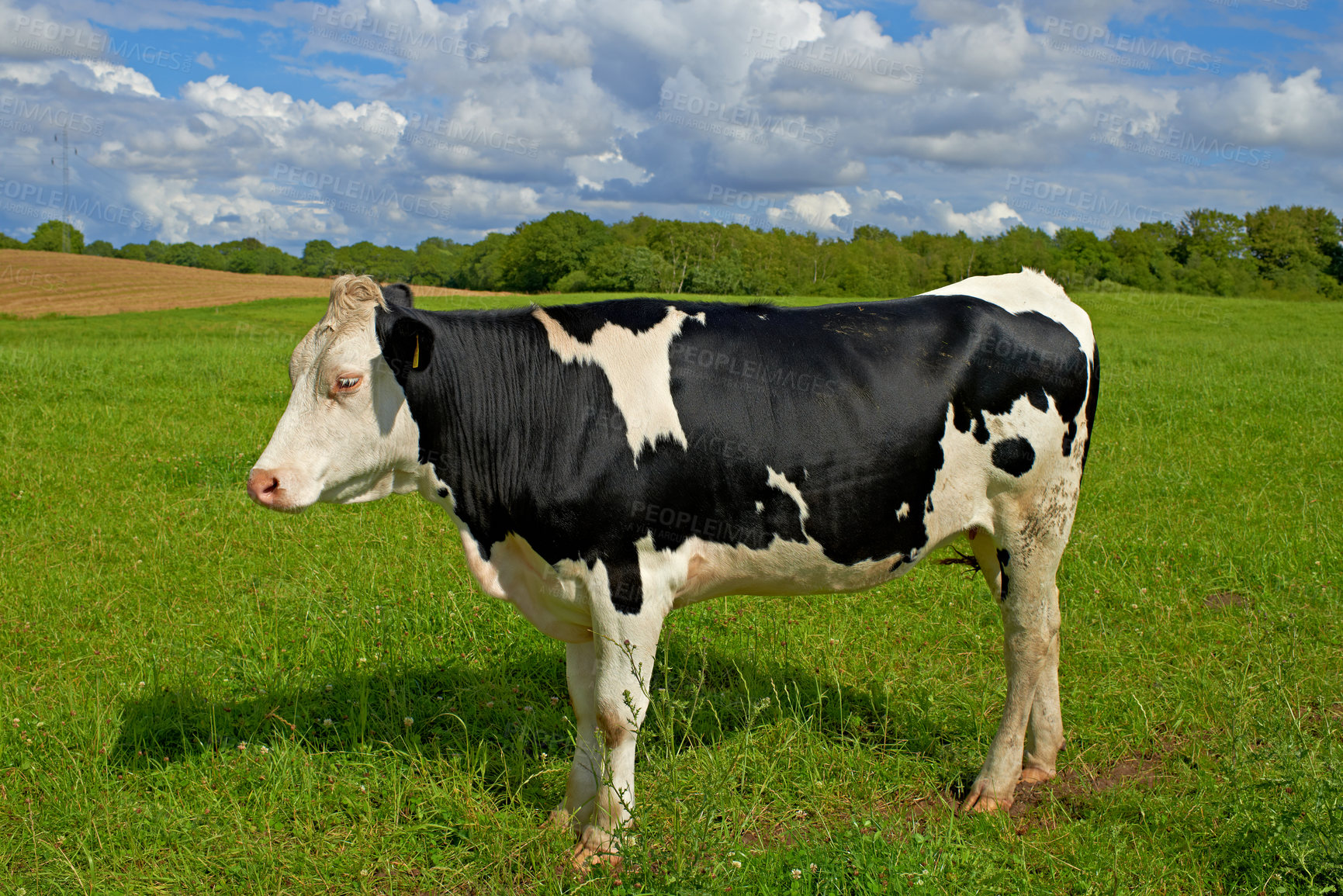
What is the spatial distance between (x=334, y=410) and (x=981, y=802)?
3.34m

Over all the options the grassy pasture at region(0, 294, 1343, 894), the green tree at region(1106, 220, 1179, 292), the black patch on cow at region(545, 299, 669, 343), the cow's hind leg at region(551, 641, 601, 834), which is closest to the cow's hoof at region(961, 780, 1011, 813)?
the grassy pasture at region(0, 294, 1343, 894)

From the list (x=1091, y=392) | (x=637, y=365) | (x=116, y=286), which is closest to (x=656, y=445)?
(x=637, y=365)

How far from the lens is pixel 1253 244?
78188 millimetres

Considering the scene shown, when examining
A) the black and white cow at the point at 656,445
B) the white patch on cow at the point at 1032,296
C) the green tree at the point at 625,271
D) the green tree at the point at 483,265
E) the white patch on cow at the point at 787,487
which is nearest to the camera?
the black and white cow at the point at 656,445

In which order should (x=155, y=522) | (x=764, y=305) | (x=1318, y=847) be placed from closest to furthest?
(x=1318, y=847), (x=764, y=305), (x=155, y=522)

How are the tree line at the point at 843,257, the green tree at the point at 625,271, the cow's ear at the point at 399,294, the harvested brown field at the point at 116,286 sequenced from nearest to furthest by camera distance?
the cow's ear at the point at 399,294 < the harvested brown field at the point at 116,286 < the green tree at the point at 625,271 < the tree line at the point at 843,257

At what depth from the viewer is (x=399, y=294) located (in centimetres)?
376

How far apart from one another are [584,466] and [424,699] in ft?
6.80

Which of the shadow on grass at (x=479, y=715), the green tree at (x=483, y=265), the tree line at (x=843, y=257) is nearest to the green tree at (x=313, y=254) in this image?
the tree line at (x=843, y=257)

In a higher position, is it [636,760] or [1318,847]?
[1318,847]

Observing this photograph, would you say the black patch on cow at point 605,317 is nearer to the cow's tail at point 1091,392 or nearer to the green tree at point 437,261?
the cow's tail at point 1091,392

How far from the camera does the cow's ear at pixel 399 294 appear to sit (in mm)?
3682

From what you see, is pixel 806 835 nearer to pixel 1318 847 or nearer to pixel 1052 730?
pixel 1052 730

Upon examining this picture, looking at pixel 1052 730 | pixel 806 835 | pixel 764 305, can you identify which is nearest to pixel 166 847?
pixel 806 835
